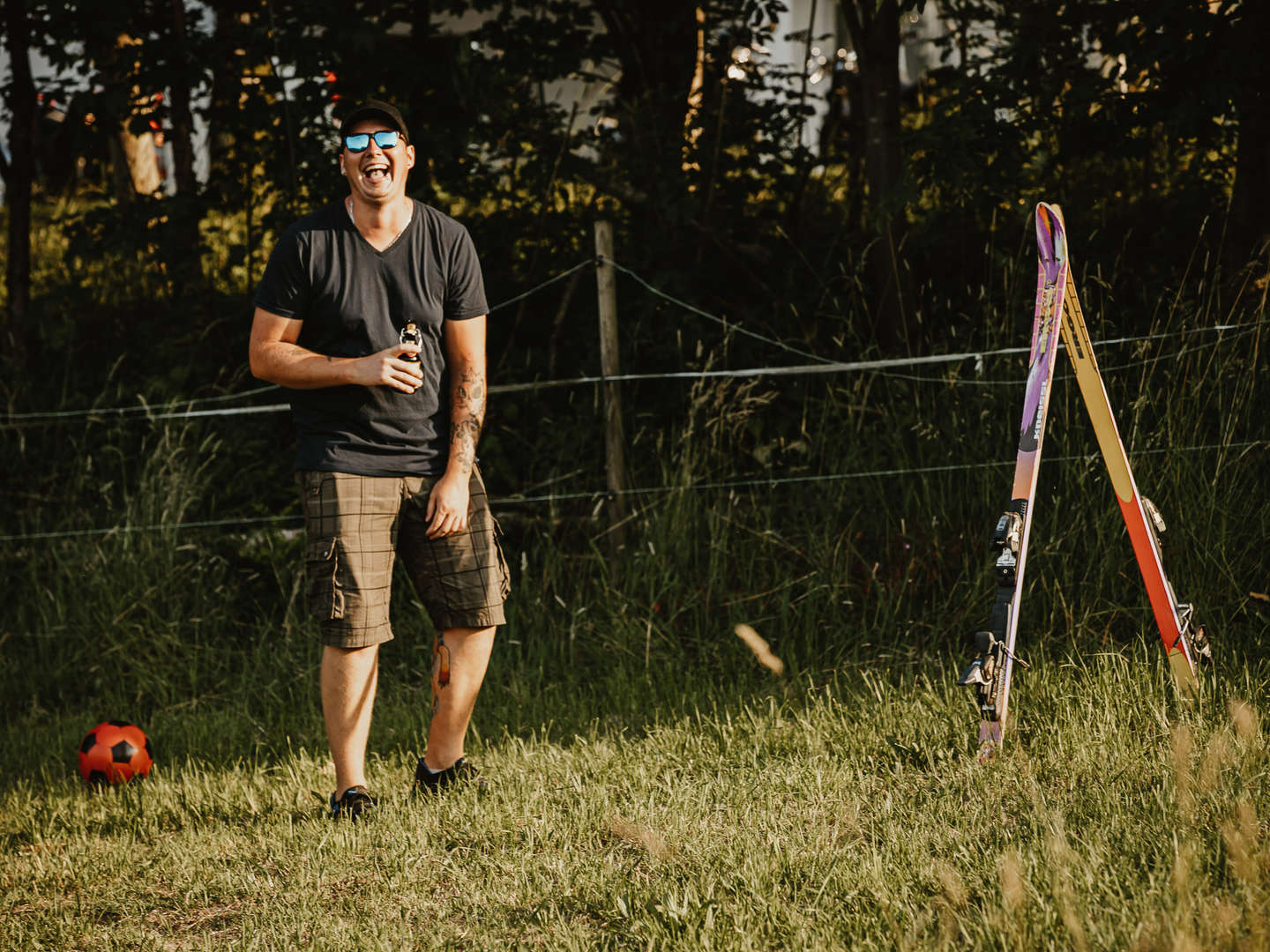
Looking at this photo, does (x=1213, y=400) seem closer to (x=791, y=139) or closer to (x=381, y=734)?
(x=791, y=139)

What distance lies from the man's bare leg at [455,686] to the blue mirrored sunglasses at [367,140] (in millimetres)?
1478

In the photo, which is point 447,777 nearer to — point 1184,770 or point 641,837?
point 641,837

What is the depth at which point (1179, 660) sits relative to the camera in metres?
3.68

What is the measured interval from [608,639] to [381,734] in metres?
1.06

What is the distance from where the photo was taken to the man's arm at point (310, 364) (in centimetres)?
343

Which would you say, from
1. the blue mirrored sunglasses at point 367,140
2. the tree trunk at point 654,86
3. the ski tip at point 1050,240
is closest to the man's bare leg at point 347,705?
the blue mirrored sunglasses at point 367,140

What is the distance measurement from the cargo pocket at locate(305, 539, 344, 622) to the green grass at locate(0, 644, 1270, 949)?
62cm

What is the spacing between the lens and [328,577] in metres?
3.53

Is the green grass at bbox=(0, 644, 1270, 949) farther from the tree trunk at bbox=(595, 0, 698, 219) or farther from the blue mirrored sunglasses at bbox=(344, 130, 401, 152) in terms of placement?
the tree trunk at bbox=(595, 0, 698, 219)

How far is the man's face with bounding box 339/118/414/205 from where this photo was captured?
3.52 metres

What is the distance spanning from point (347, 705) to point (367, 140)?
1.68 metres

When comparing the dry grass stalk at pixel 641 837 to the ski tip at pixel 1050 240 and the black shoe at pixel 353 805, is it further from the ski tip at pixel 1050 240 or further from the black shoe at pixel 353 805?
the ski tip at pixel 1050 240

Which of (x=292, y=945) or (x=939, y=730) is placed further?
(x=939, y=730)

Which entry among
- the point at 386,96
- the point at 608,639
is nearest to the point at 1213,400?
the point at 608,639
